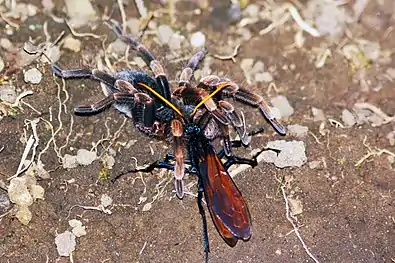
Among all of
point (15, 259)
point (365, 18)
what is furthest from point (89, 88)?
point (365, 18)

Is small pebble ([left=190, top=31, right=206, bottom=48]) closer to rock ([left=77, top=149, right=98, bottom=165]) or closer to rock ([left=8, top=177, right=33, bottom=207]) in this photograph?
rock ([left=77, top=149, right=98, bottom=165])

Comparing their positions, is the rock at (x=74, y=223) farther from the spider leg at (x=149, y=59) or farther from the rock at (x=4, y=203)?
the spider leg at (x=149, y=59)

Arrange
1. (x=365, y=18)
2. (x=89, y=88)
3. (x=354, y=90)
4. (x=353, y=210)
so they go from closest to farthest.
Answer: (x=353, y=210) < (x=89, y=88) < (x=354, y=90) < (x=365, y=18)

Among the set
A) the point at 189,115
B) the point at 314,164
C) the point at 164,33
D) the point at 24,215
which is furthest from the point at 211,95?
the point at 24,215

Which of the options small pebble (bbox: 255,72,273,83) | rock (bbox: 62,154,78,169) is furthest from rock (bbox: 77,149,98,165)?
small pebble (bbox: 255,72,273,83)

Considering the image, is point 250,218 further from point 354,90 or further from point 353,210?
point 354,90
